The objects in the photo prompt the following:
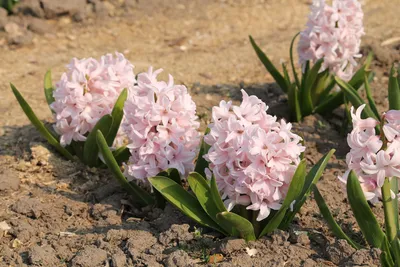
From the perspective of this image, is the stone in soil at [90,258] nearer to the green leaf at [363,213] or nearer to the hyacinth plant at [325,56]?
the green leaf at [363,213]

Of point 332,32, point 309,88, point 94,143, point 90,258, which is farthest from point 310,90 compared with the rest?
point 90,258

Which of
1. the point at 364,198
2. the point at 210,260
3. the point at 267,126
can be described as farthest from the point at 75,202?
the point at 364,198

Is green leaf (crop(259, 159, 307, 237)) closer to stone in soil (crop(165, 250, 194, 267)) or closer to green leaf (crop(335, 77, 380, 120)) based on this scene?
stone in soil (crop(165, 250, 194, 267))

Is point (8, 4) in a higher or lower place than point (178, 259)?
lower

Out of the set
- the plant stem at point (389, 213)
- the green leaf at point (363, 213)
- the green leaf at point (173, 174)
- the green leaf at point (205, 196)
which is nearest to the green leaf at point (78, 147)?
the green leaf at point (173, 174)

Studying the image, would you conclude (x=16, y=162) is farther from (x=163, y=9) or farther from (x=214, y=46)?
(x=163, y=9)

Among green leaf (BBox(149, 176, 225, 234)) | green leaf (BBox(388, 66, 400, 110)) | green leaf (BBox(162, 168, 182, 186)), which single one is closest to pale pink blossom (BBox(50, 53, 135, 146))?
green leaf (BBox(162, 168, 182, 186))

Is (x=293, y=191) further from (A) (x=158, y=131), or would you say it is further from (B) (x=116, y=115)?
(B) (x=116, y=115)
